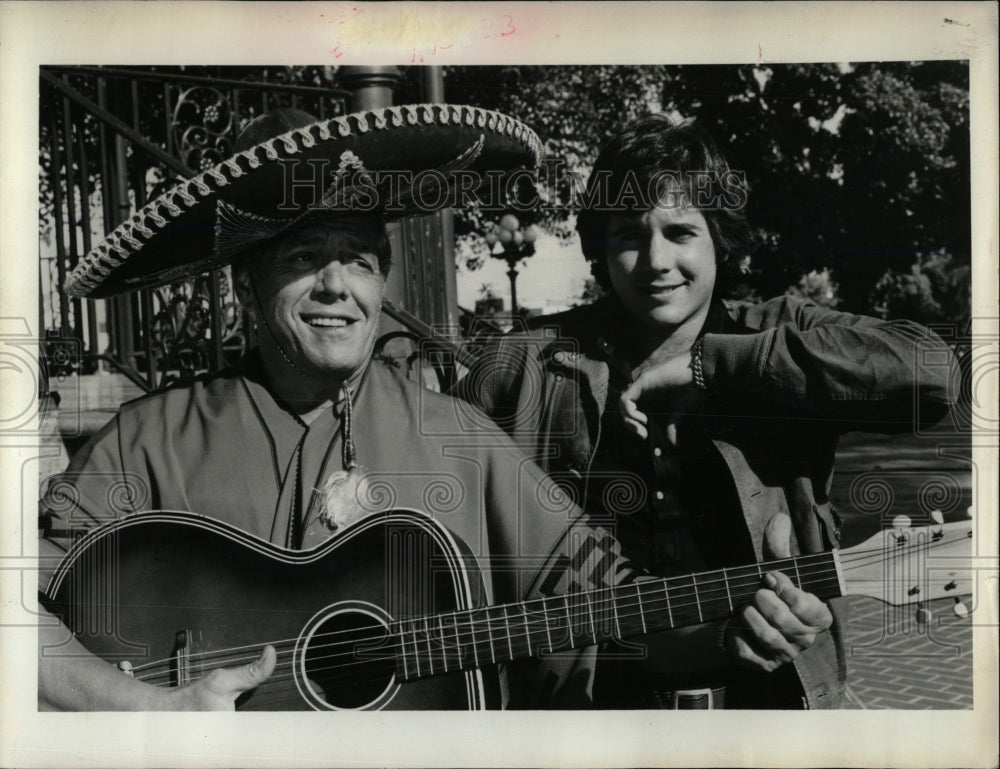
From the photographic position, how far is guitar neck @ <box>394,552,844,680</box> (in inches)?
132

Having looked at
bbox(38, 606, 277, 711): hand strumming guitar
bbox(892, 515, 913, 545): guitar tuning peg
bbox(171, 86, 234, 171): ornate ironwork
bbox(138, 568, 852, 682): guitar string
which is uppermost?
bbox(171, 86, 234, 171): ornate ironwork

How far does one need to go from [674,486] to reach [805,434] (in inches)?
20.8

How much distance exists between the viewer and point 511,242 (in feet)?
11.3

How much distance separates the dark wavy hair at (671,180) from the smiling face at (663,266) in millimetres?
37

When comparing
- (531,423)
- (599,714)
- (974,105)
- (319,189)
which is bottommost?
(599,714)

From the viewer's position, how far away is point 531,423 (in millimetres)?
3459

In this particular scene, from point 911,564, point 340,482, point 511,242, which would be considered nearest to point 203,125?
point 511,242

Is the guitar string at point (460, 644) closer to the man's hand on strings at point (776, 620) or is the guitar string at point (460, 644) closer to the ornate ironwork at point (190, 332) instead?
the man's hand on strings at point (776, 620)

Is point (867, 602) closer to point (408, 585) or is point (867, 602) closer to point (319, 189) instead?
point (408, 585)

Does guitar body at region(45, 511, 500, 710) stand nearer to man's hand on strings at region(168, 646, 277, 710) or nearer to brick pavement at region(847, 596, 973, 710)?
man's hand on strings at region(168, 646, 277, 710)

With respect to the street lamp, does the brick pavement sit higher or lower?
lower

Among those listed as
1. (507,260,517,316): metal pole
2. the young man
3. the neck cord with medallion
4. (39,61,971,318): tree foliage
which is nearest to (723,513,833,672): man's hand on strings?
the young man

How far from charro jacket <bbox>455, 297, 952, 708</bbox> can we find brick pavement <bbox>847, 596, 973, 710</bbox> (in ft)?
0.43

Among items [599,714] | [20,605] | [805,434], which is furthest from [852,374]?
[20,605]
